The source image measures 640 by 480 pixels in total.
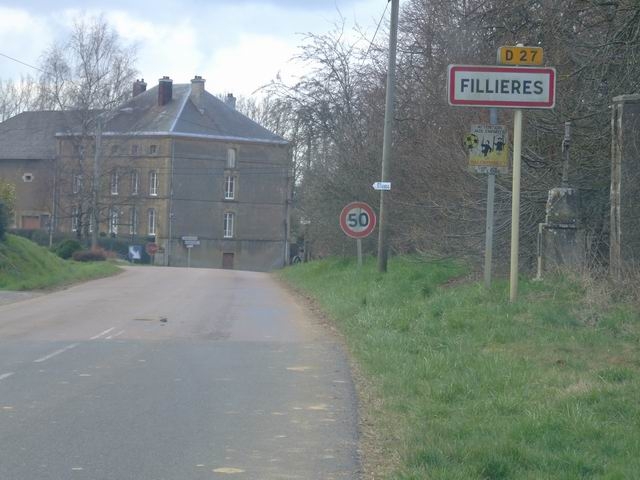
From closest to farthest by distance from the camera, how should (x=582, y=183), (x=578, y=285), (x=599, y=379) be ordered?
(x=599, y=379)
(x=578, y=285)
(x=582, y=183)

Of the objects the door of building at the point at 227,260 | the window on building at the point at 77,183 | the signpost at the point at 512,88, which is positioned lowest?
the door of building at the point at 227,260

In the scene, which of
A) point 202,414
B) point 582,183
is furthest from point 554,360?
point 582,183

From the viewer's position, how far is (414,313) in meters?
15.4

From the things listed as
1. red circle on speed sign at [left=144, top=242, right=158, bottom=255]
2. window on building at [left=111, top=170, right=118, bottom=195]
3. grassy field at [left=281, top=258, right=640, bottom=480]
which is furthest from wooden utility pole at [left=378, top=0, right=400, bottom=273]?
red circle on speed sign at [left=144, top=242, right=158, bottom=255]

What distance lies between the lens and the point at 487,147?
47.9 feet

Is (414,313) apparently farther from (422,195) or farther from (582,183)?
(422,195)

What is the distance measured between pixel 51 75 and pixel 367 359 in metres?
54.0

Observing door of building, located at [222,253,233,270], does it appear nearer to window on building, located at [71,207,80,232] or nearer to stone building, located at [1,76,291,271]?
stone building, located at [1,76,291,271]

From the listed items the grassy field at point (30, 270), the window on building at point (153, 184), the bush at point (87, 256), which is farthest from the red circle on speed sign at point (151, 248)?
the grassy field at point (30, 270)

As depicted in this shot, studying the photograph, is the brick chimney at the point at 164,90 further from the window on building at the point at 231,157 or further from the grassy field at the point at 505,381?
the grassy field at the point at 505,381

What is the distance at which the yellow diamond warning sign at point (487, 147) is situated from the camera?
14.5 meters

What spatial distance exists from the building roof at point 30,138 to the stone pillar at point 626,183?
221 ft

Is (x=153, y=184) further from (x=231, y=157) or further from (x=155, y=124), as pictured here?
(x=231, y=157)

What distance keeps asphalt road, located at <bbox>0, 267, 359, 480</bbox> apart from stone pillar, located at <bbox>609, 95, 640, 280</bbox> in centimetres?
431
